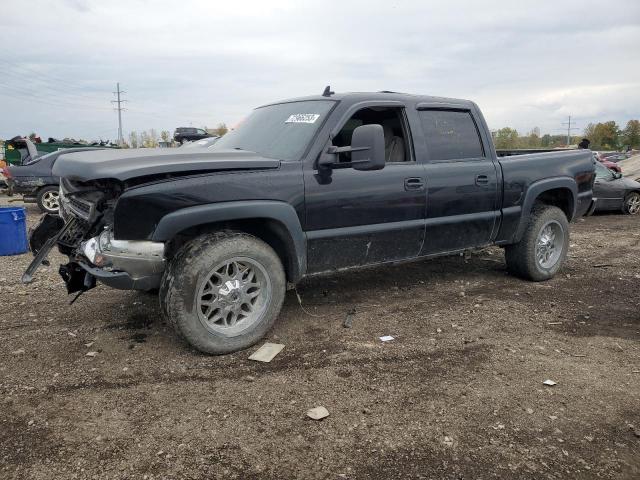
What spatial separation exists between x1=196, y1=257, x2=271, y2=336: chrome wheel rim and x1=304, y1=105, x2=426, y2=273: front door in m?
0.48

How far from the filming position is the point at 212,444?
8.55 feet

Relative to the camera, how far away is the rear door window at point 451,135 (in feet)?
15.4

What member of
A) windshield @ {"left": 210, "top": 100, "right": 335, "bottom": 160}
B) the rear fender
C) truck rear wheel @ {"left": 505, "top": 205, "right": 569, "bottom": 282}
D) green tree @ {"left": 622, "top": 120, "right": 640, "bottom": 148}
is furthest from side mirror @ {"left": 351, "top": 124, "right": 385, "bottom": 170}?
green tree @ {"left": 622, "top": 120, "right": 640, "bottom": 148}

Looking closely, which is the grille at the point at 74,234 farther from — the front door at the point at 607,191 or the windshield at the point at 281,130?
the front door at the point at 607,191

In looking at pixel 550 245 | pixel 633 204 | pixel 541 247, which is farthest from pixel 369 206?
pixel 633 204

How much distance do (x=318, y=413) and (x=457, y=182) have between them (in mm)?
2702

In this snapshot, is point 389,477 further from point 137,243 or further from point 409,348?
point 137,243

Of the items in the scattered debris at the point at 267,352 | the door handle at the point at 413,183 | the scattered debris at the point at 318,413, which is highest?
the door handle at the point at 413,183

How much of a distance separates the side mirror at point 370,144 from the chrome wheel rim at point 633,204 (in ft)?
36.1

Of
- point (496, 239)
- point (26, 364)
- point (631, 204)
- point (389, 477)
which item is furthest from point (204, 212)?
point (631, 204)

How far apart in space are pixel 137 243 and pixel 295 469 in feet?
5.75

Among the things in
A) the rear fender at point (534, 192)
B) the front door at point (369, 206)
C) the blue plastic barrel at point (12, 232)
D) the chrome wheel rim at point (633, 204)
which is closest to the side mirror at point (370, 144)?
the front door at point (369, 206)

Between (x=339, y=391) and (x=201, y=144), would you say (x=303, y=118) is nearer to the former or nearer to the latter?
(x=201, y=144)

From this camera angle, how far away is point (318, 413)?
2.89m
